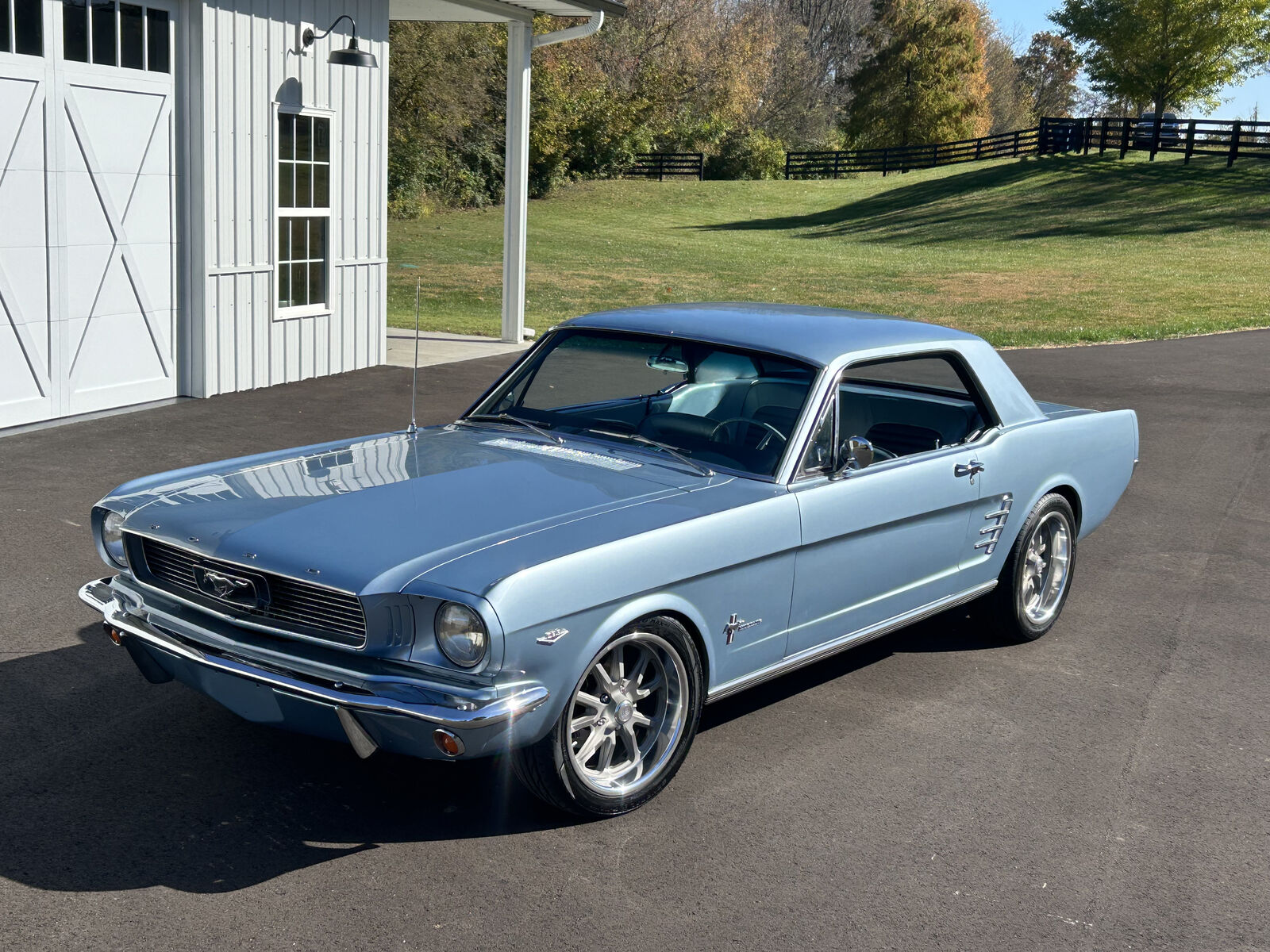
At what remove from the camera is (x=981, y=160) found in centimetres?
5488

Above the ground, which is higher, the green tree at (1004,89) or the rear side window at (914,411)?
the green tree at (1004,89)

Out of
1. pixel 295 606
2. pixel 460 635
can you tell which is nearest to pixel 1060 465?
pixel 460 635

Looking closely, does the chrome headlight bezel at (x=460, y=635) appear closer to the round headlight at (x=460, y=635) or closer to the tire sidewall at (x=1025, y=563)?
the round headlight at (x=460, y=635)

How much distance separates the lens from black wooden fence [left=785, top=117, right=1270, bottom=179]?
44125mm

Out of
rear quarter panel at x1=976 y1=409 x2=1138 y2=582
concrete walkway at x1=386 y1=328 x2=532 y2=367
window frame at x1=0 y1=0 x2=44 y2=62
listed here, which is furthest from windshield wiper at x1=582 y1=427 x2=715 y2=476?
concrete walkway at x1=386 y1=328 x2=532 y2=367

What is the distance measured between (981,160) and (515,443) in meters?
53.5

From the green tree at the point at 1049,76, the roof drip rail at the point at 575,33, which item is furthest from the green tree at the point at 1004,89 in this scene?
the roof drip rail at the point at 575,33

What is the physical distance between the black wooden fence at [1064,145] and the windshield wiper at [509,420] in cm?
4358

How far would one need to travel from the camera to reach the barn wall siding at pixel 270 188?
1121 cm

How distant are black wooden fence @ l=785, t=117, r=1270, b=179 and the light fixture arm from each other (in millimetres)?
37904

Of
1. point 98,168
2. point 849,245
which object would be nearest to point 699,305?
point 98,168

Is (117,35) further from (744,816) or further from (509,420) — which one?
(744,816)

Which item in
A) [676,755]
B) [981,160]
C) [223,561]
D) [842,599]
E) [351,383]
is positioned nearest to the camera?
[223,561]

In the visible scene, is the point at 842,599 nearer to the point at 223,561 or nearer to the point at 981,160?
the point at 223,561
